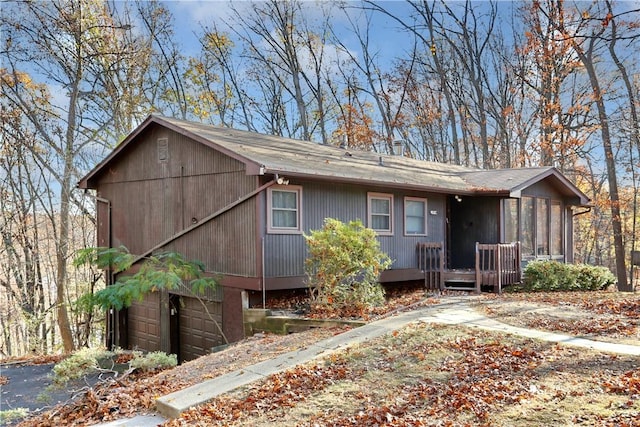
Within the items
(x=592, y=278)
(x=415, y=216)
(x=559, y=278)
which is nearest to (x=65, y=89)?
(x=415, y=216)

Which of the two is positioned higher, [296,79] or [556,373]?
[296,79]

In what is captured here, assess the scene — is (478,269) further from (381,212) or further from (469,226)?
(381,212)

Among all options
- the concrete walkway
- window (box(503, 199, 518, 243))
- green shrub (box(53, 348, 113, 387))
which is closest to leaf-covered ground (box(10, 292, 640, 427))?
the concrete walkway

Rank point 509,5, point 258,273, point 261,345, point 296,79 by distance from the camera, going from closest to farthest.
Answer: point 261,345, point 258,273, point 509,5, point 296,79

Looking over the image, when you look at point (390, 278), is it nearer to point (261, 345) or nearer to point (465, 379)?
point (261, 345)

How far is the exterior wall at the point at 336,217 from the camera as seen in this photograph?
10625 mm

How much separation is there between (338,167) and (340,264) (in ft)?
11.2

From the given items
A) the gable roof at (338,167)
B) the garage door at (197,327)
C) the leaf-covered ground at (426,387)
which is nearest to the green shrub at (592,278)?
Answer: the gable roof at (338,167)

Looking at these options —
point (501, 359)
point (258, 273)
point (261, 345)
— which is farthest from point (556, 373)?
point (258, 273)

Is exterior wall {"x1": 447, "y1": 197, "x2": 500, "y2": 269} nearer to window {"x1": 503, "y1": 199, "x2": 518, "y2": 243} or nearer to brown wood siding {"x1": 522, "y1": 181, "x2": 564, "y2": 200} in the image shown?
window {"x1": 503, "y1": 199, "x2": 518, "y2": 243}

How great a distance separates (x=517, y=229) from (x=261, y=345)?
975cm

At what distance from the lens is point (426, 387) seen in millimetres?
5250

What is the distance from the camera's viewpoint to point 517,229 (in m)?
15.0

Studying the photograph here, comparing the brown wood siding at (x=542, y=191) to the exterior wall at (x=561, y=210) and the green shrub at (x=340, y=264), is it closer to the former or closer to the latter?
the exterior wall at (x=561, y=210)
